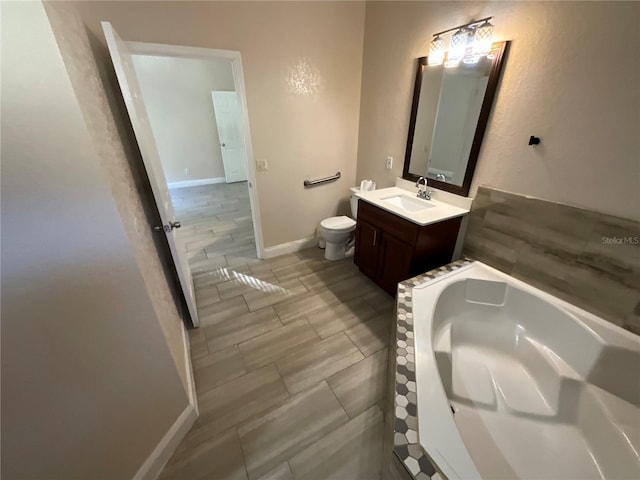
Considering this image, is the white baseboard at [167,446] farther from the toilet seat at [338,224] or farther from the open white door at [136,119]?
the toilet seat at [338,224]

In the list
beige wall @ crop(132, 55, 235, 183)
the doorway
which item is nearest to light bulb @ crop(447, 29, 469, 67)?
the doorway

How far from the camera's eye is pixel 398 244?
1974mm

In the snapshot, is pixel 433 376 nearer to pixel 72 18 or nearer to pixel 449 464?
pixel 449 464

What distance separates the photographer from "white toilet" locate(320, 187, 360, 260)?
104 inches

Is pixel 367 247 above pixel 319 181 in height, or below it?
below

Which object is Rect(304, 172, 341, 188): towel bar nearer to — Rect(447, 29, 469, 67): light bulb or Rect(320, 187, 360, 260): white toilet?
Rect(320, 187, 360, 260): white toilet

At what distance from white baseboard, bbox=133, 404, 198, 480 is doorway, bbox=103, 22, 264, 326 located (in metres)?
0.73

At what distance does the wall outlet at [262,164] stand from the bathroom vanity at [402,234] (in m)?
1.01

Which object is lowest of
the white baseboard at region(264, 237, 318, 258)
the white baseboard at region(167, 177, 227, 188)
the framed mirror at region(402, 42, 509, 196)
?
the white baseboard at region(264, 237, 318, 258)

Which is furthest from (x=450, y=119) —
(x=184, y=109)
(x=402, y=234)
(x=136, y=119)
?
(x=184, y=109)

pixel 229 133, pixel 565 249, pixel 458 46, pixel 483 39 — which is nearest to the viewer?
pixel 565 249

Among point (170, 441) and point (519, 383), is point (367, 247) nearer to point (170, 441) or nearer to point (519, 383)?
point (519, 383)

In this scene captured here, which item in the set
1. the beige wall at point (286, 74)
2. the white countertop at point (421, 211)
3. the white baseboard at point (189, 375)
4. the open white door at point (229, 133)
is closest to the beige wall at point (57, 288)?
the white baseboard at point (189, 375)

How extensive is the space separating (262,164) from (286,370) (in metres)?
1.84
